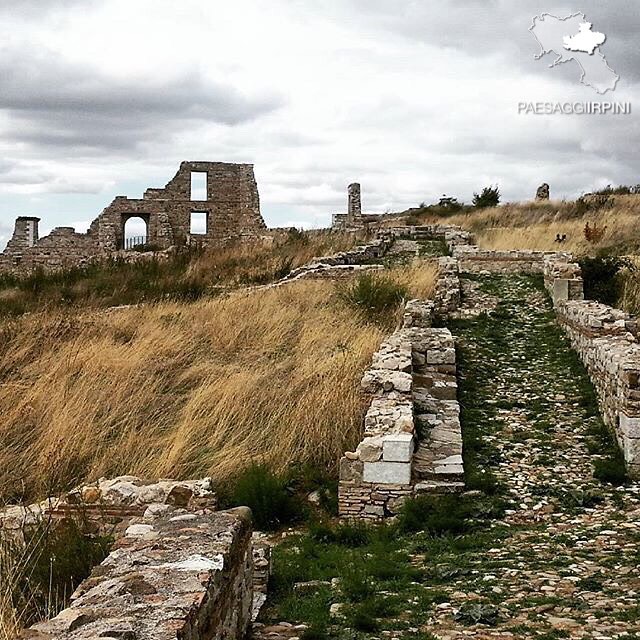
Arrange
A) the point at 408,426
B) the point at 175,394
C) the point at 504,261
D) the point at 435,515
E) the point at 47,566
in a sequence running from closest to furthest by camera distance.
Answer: the point at 47,566
the point at 435,515
the point at 408,426
the point at 175,394
the point at 504,261

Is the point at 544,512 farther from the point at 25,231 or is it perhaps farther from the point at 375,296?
the point at 25,231

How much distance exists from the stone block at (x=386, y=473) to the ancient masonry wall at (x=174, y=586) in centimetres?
168

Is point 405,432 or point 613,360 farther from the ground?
point 613,360

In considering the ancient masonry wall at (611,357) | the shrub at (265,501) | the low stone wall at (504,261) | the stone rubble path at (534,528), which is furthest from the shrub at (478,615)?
the low stone wall at (504,261)

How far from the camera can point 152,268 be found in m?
19.5

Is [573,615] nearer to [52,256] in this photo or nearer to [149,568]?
[149,568]

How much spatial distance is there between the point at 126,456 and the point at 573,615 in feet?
15.2

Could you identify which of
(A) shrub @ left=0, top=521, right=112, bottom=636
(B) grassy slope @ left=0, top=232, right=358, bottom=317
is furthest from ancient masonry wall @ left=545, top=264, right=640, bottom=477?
(B) grassy slope @ left=0, top=232, right=358, bottom=317

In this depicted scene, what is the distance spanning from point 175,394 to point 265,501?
3.03 metres

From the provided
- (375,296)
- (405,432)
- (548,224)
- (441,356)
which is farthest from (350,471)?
(548,224)

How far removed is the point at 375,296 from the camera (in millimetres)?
13148

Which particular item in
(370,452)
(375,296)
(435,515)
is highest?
(375,296)

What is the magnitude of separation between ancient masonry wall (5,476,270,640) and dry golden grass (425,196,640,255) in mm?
16762

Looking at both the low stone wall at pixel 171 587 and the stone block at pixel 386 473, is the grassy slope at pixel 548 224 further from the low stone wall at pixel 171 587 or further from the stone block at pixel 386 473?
the low stone wall at pixel 171 587
